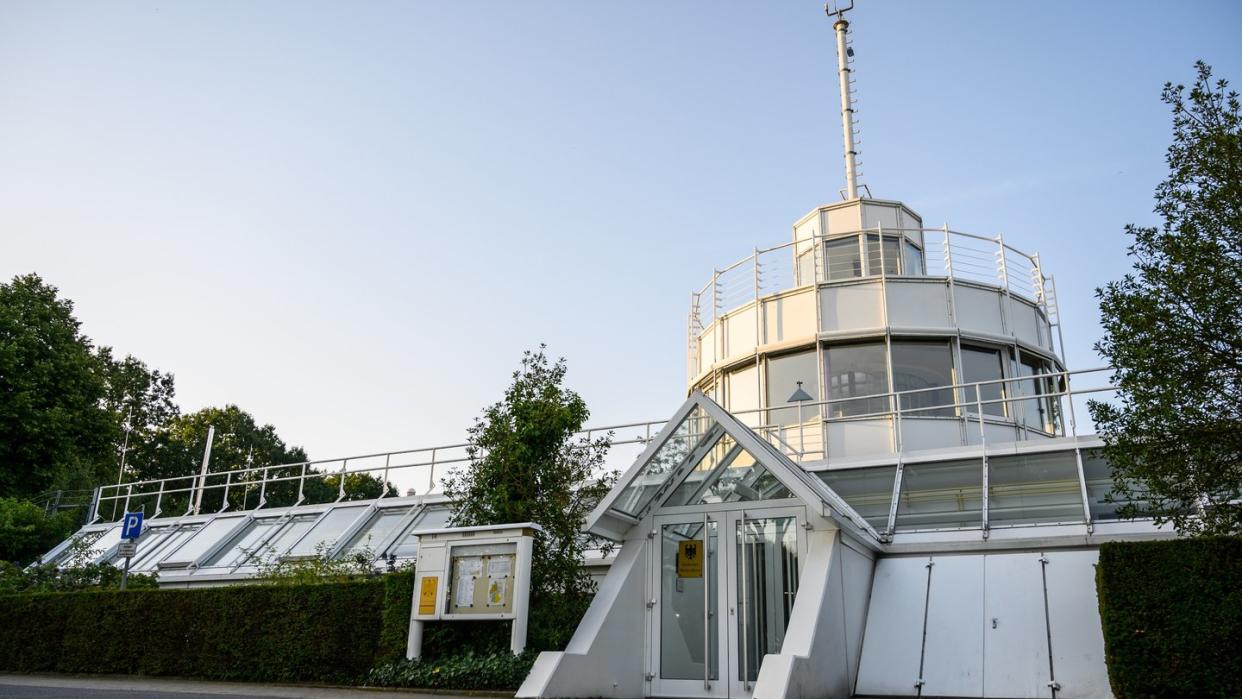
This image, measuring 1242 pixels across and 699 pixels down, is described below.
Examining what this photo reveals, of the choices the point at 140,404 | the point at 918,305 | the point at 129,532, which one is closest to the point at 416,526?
the point at 129,532

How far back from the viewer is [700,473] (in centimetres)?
Answer: 1220

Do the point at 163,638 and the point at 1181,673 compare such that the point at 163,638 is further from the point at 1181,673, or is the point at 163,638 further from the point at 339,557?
the point at 1181,673

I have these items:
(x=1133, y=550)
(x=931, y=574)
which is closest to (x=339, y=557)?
(x=931, y=574)

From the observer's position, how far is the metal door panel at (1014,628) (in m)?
10.2

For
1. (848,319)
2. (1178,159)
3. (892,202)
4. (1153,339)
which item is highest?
(892,202)

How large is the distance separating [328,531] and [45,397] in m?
19.4

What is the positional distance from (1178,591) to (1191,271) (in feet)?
10.3

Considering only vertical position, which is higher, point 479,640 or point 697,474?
point 697,474

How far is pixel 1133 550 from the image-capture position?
29.7ft

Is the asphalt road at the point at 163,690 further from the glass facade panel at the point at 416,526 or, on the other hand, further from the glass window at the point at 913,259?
the glass window at the point at 913,259

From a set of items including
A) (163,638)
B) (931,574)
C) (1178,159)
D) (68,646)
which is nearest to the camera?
(1178,159)

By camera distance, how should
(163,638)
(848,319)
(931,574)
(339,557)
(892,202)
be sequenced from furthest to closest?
(892,202), (848,319), (339,557), (163,638), (931,574)

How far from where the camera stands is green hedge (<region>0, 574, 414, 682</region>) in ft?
41.5

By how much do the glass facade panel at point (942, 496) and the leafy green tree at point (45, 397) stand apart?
3014 cm
